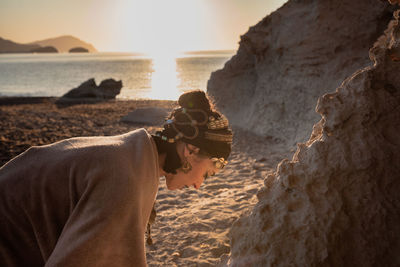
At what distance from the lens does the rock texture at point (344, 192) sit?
1.67 metres

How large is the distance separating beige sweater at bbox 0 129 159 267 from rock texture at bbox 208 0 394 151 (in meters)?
5.19

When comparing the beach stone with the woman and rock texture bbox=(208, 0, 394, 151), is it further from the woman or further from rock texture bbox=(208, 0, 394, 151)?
the woman

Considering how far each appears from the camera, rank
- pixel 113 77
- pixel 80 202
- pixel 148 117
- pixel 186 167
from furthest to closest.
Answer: pixel 113 77, pixel 148 117, pixel 186 167, pixel 80 202

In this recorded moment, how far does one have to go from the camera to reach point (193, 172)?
1948mm

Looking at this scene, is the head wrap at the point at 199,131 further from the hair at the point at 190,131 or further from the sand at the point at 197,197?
the sand at the point at 197,197

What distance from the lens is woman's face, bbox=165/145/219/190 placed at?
189cm

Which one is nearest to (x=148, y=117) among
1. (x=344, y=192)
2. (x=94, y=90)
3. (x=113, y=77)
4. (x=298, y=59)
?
(x=298, y=59)

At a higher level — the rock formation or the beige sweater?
the beige sweater

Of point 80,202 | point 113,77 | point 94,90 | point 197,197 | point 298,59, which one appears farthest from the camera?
point 113,77

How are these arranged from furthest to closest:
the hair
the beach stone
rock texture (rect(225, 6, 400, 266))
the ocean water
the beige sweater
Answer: the ocean water
the beach stone
the hair
rock texture (rect(225, 6, 400, 266))
the beige sweater

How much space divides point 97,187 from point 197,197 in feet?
11.2

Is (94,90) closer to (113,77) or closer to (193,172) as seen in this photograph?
(193,172)

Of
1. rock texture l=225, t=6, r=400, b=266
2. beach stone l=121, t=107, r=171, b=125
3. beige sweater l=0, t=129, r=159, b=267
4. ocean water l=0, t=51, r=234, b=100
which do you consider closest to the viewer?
beige sweater l=0, t=129, r=159, b=267

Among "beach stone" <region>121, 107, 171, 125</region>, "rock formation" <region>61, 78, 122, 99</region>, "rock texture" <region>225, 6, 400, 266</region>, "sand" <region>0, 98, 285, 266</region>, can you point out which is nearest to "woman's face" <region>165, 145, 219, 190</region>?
"rock texture" <region>225, 6, 400, 266</region>
